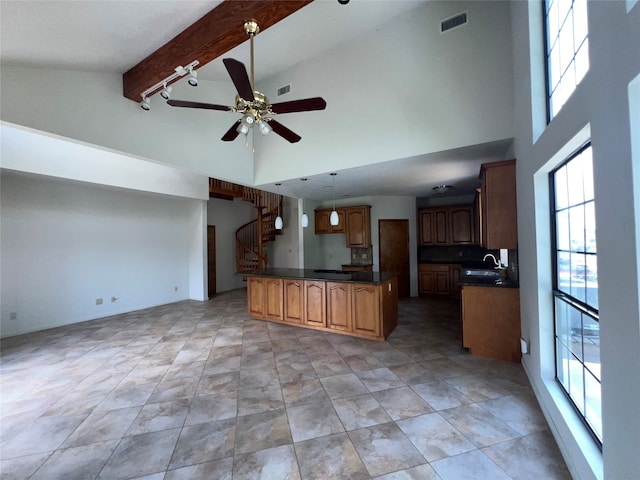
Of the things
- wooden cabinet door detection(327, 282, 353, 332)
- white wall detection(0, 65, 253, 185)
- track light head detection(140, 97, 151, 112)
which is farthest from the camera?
wooden cabinet door detection(327, 282, 353, 332)

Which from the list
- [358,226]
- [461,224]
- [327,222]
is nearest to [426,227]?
[461,224]

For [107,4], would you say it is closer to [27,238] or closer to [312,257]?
[27,238]

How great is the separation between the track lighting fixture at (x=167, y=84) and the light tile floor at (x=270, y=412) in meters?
3.27

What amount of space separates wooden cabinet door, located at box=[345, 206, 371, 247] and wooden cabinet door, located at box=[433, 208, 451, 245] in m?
1.80

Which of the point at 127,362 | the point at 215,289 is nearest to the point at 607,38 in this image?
the point at 127,362

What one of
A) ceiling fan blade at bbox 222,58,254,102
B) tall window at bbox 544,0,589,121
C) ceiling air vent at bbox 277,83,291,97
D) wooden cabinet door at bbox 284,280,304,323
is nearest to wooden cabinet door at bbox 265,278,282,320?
wooden cabinet door at bbox 284,280,304,323

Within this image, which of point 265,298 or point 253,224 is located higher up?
point 253,224

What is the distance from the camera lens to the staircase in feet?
22.9

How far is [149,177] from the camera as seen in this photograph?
543 cm

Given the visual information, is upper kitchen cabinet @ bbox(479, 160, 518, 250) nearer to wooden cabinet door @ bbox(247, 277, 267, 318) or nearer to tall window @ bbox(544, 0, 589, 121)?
tall window @ bbox(544, 0, 589, 121)

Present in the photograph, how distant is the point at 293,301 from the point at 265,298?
2.18 feet

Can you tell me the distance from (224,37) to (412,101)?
2.41 m

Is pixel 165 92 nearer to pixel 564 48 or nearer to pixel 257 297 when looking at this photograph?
pixel 257 297

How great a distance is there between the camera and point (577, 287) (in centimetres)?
174
